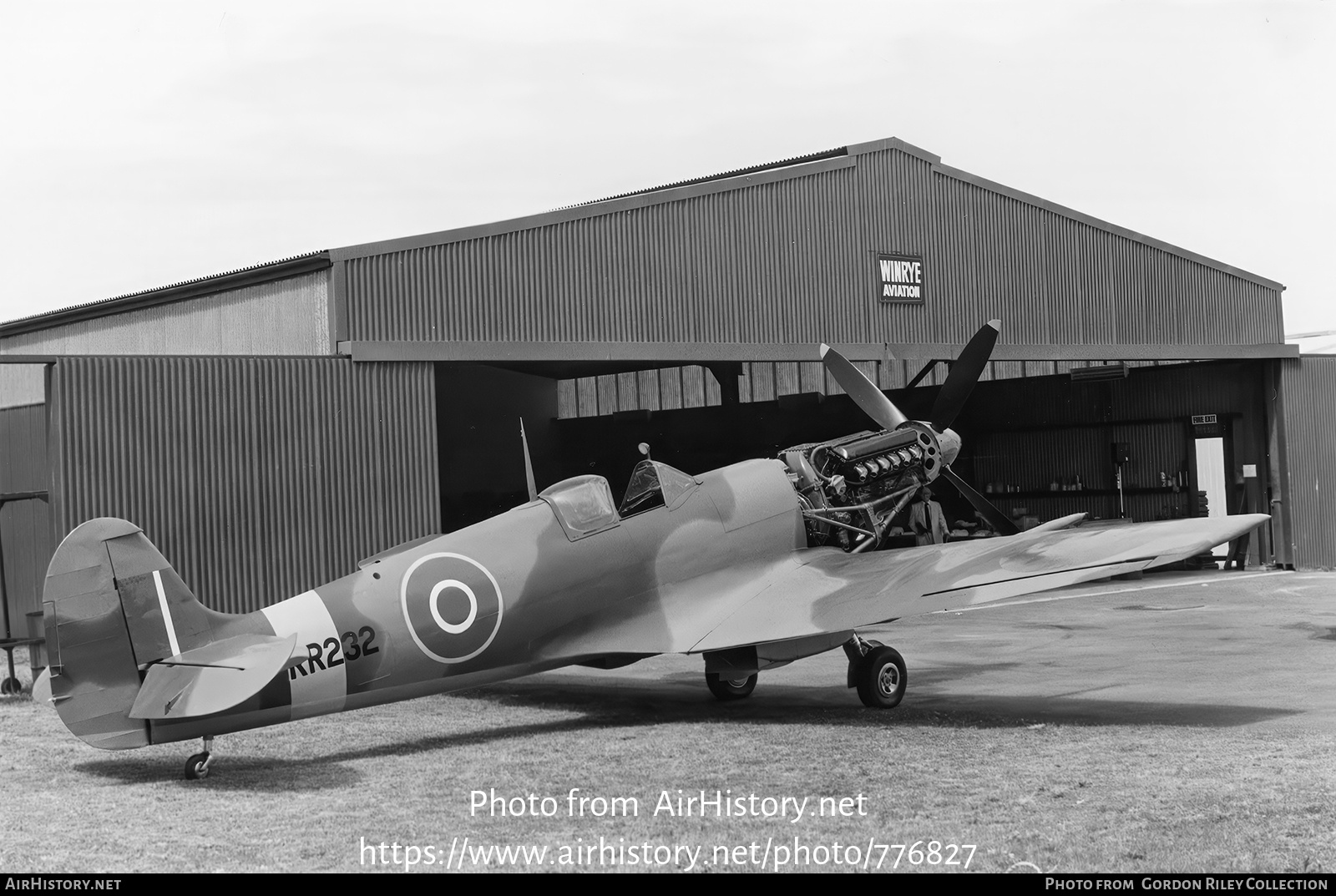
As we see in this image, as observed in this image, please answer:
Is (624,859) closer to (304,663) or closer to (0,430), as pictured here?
(304,663)

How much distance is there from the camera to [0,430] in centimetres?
2139

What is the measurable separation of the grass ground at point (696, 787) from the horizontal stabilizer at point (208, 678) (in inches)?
23.2

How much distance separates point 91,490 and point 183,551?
47.9 inches

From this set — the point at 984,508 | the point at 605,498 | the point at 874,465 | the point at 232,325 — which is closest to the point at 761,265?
the point at 984,508

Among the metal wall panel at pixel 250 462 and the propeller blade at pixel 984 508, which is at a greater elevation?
the metal wall panel at pixel 250 462

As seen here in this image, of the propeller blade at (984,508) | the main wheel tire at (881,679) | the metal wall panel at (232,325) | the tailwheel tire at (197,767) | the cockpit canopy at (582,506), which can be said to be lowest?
the main wheel tire at (881,679)

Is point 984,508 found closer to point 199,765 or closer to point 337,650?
point 337,650

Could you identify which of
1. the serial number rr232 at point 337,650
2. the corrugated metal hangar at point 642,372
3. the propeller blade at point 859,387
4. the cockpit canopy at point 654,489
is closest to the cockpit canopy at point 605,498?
the cockpit canopy at point 654,489

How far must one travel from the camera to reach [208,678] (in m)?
8.78

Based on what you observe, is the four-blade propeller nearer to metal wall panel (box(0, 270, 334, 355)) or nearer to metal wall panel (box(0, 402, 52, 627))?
metal wall panel (box(0, 270, 334, 355))

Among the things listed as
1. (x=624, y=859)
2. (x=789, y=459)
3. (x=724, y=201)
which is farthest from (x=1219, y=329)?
(x=624, y=859)

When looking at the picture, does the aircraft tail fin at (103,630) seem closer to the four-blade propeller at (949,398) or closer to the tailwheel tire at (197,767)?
the tailwheel tire at (197,767)

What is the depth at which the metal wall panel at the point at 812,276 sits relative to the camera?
17750mm

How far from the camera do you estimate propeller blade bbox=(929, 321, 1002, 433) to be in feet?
56.5
